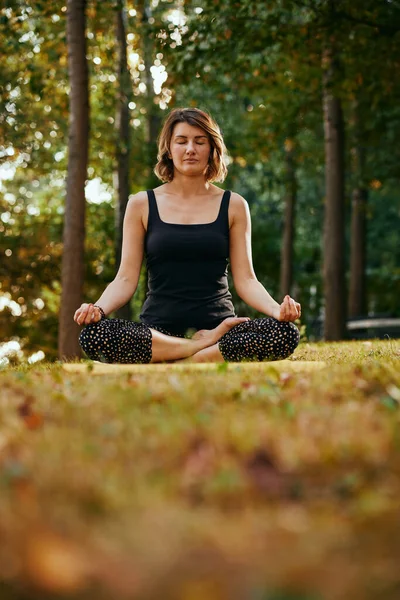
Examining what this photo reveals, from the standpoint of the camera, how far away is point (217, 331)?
6.25 meters

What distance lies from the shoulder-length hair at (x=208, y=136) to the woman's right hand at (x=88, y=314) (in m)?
1.61

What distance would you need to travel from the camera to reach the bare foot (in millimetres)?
6180

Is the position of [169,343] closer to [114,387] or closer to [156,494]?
[114,387]

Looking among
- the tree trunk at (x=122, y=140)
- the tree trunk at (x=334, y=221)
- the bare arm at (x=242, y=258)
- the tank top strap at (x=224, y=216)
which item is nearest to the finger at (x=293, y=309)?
the bare arm at (x=242, y=258)

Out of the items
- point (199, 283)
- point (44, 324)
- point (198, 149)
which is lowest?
point (44, 324)

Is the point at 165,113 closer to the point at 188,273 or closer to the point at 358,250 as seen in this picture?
the point at 358,250

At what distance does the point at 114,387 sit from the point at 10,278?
15.9m

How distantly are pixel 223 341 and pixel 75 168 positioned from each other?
6.08m

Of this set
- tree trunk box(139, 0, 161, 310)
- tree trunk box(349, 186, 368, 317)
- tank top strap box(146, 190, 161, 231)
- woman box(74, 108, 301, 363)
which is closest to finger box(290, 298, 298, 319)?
woman box(74, 108, 301, 363)

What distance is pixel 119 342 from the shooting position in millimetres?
6027

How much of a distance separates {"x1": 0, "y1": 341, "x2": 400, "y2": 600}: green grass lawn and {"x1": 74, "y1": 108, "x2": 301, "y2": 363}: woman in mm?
2598

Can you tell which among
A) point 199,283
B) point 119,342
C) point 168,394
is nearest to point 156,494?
point 168,394

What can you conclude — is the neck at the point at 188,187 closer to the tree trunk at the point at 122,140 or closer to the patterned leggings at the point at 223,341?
the patterned leggings at the point at 223,341

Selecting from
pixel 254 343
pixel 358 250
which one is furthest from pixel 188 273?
pixel 358 250
